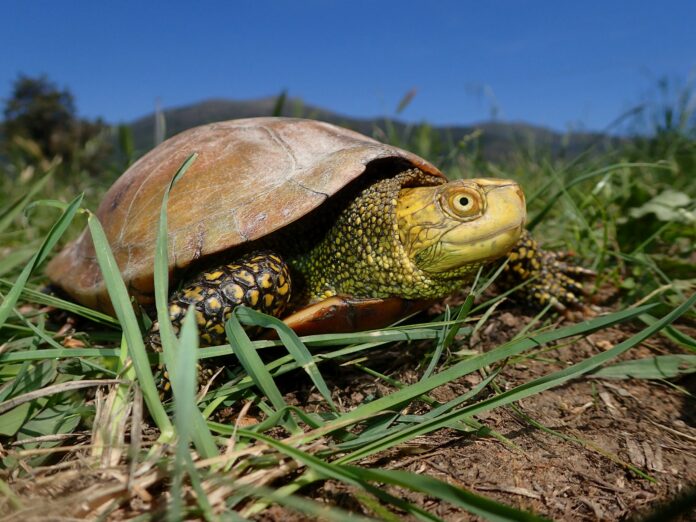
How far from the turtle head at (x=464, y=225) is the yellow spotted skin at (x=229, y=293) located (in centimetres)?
48

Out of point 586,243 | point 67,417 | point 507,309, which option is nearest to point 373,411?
point 67,417

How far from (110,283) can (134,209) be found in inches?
33.2

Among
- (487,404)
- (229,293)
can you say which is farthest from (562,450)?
(229,293)

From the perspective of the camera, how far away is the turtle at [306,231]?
5.01 ft

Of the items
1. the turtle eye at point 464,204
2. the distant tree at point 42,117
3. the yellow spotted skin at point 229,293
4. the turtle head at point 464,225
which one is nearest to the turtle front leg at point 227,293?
the yellow spotted skin at point 229,293

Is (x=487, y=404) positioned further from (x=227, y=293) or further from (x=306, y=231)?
(x=306, y=231)

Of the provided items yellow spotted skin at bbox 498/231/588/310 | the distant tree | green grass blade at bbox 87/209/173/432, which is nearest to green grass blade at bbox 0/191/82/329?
green grass blade at bbox 87/209/173/432

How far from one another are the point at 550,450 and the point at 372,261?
32.1 inches

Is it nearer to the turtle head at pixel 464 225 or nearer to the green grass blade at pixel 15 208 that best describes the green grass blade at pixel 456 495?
the turtle head at pixel 464 225

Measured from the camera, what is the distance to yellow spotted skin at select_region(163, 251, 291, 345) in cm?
144

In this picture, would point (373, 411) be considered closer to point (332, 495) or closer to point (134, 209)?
point (332, 495)

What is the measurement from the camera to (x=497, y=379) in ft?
4.97

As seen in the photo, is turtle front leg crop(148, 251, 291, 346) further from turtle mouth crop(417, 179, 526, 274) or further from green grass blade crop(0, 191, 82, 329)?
turtle mouth crop(417, 179, 526, 274)

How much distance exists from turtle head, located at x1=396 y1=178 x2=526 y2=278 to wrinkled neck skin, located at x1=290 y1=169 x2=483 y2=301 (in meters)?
0.04
